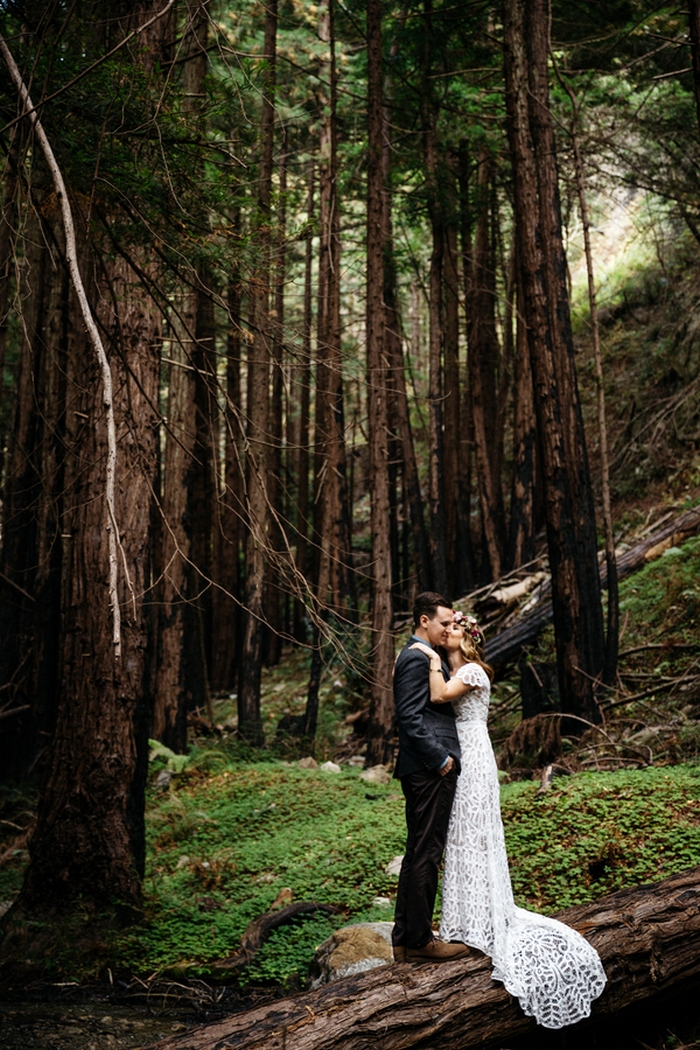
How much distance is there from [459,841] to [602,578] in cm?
1009

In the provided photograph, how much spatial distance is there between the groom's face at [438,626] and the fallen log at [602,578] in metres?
9.19

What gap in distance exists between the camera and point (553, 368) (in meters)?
11.4

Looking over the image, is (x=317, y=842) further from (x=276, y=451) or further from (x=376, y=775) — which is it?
(x=276, y=451)

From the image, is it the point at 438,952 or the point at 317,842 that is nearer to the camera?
the point at 438,952

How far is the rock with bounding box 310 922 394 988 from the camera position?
19.5 ft

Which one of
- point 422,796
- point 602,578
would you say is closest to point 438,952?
point 422,796

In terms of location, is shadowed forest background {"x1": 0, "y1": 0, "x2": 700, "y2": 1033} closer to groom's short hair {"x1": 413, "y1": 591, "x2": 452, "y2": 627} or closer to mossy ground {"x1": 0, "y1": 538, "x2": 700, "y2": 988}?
mossy ground {"x1": 0, "y1": 538, "x2": 700, "y2": 988}

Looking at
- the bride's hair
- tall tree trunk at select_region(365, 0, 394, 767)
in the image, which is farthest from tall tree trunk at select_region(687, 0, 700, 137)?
tall tree trunk at select_region(365, 0, 394, 767)

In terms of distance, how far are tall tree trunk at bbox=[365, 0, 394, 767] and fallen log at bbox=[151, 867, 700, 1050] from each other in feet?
25.2

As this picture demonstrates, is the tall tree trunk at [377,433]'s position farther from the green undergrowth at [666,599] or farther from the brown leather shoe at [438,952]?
the brown leather shoe at [438,952]

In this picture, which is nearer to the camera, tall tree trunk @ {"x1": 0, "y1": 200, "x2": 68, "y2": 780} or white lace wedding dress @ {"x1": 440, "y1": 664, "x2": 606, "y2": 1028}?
white lace wedding dress @ {"x1": 440, "y1": 664, "x2": 606, "y2": 1028}

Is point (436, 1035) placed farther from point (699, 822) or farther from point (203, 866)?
point (203, 866)

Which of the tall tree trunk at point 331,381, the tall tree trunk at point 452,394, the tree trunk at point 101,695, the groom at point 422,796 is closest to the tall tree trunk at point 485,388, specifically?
the tall tree trunk at point 452,394

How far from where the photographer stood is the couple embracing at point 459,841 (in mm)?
4801
